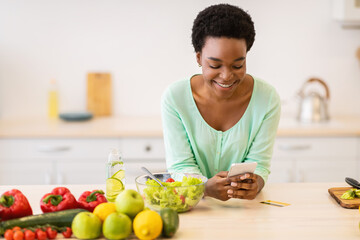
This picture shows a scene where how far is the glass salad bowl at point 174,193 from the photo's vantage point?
1.56 m

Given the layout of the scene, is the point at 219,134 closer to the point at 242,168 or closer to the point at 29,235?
the point at 242,168

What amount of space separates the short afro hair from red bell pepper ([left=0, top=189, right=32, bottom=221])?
81cm

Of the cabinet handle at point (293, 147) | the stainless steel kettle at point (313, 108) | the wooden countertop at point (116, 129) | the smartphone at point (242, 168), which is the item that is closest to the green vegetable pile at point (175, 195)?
the smartphone at point (242, 168)

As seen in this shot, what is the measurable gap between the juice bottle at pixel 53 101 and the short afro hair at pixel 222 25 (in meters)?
2.05

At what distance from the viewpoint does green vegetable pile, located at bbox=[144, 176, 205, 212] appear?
1556mm

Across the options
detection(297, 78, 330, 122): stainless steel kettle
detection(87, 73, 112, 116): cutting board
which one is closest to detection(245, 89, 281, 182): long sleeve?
detection(297, 78, 330, 122): stainless steel kettle

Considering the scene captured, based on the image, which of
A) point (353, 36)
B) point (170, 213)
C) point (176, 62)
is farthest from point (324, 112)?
point (170, 213)

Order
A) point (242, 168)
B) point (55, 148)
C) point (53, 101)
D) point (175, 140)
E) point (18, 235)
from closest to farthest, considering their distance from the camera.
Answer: point (18, 235) < point (242, 168) < point (175, 140) < point (55, 148) < point (53, 101)

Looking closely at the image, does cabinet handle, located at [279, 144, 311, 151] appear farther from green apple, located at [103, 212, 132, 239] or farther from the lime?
green apple, located at [103, 212, 132, 239]

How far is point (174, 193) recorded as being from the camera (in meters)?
1.56

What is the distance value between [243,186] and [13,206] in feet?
2.39

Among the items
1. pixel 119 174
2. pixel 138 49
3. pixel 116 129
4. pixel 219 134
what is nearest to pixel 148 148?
pixel 116 129

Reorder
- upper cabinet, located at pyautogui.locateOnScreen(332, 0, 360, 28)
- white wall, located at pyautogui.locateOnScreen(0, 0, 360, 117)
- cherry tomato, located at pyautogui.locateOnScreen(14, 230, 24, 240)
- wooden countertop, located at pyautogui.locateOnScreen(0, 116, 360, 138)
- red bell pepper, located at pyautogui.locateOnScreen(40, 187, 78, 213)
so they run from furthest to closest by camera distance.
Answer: white wall, located at pyautogui.locateOnScreen(0, 0, 360, 117) < upper cabinet, located at pyautogui.locateOnScreen(332, 0, 360, 28) < wooden countertop, located at pyautogui.locateOnScreen(0, 116, 360, 138) < red bell pepper, located at pyautogui.locateOnScreen(40, 187, 78, 213) < cherry tomato, located at pyautogui.locateOnScreen(14, 230, 24, 240)

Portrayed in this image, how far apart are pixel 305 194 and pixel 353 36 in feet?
7.30
